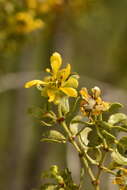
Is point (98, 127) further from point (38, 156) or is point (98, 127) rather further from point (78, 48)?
point (78, 48)

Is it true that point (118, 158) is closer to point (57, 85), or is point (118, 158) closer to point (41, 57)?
point (57, 85)

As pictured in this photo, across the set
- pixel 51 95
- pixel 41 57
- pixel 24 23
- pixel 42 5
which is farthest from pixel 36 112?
pixel 41 57

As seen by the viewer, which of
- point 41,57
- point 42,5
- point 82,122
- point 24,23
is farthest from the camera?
point 41,57

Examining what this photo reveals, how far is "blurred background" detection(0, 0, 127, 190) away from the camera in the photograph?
2.04m

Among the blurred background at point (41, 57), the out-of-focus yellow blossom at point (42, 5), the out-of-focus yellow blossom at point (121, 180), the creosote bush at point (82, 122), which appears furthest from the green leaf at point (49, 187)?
the out-of-focus yellow blossom at point (42, 5)

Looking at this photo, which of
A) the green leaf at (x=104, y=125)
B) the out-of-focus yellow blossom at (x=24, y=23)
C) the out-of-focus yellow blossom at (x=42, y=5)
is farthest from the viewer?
the out-of-focus yellow blossom at (x=42, y=5)

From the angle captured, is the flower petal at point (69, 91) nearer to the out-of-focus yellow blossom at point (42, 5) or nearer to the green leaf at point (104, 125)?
the green leaf at point (104, 125)

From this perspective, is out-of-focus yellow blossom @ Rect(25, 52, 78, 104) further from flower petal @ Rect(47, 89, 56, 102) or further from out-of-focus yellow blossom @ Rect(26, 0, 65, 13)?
out-of-focus yellow blossom @ Rect(26, 0, 65, 13)

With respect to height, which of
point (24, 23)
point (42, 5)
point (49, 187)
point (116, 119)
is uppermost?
point (42, 5)

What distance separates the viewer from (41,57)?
4969 millimetres

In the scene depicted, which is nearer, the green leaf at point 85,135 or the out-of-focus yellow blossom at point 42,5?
the green leaf at point 85,135

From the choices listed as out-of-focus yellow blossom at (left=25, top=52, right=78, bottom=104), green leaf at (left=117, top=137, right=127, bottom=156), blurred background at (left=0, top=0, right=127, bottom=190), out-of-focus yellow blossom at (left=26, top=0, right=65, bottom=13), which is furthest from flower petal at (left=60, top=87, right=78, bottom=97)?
out-of-focus yellow blossom at (left=26, top=0, right=65, bottom=13)

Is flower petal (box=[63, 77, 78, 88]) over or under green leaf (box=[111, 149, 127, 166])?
over

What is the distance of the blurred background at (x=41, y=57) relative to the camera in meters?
2.04
